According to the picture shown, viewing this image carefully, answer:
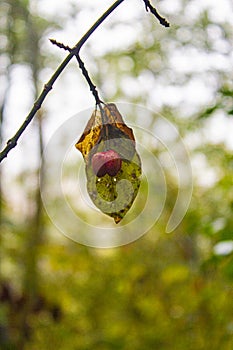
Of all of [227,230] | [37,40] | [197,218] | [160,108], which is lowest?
[227,230]

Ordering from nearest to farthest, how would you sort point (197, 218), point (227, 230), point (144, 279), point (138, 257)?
point (227, 230) → point (197, 218) → point (144, 279) → point (138, 257)

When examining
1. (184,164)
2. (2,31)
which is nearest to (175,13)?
(184,164)

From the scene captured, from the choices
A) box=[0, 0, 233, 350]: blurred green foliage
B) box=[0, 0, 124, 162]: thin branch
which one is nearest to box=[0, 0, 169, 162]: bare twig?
box=[0, 0, 124, 162]: thin branch

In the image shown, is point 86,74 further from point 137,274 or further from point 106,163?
point 137,274

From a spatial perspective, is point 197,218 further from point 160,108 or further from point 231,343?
point 160,108

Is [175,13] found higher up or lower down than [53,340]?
higher up

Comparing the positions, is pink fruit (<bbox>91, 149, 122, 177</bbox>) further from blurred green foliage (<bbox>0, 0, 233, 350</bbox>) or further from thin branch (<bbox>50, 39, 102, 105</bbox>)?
blurred green foliage (<bbox>0, 0, 233, 350</bbox>)

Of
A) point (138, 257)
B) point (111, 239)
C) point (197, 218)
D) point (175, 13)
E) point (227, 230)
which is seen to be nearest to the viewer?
point (227, 230)

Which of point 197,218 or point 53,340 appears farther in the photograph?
point 53,340
